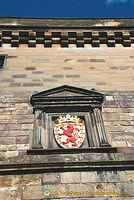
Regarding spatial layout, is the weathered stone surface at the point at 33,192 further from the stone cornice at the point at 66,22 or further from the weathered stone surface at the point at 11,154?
the stone cornice at the point at 66,22

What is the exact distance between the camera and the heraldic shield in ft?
17.6

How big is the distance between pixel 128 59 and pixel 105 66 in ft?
3.03

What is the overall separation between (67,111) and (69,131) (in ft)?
2.49

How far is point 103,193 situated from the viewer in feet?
13.9

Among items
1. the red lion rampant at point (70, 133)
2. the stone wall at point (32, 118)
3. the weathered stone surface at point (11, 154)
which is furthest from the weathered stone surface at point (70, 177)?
the weathered stone surface at point (11, 154)

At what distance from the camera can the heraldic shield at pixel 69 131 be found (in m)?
5.38

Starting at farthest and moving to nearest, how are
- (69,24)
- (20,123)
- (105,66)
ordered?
(69,24)
(105,66)
(20,123)

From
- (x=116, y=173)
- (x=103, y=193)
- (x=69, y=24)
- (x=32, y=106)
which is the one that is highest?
(x=69, y=24)

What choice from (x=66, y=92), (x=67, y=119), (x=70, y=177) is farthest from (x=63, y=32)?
(x=70, y=177)

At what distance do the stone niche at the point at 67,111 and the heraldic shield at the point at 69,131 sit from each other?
0.35 feet

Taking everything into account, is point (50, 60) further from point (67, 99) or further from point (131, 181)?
point (131, 181)

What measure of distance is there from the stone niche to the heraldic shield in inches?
4.2

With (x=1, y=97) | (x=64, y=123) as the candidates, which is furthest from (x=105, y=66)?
(x=1, y=97)

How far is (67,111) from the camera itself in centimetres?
625
